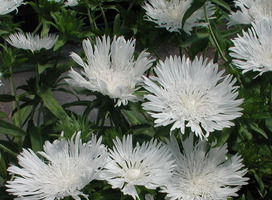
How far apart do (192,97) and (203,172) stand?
0.62 feet

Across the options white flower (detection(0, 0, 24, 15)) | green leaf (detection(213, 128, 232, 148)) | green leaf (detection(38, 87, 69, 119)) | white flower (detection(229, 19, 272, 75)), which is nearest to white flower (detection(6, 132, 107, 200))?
green leaf (detection(38, 87, 69, 119))

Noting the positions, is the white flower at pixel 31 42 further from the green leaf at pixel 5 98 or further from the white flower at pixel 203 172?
the white flower at pixel 203 172

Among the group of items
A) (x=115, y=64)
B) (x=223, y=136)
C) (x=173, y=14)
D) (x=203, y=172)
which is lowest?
(x=203, y=172)

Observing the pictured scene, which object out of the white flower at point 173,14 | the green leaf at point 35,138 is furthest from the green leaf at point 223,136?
the green leaf at point 35,138

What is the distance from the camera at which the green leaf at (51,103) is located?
1154 millimetres

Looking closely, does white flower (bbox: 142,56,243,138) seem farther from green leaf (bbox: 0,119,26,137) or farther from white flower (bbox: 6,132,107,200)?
green leaf (bbox: 0,119,26,137)

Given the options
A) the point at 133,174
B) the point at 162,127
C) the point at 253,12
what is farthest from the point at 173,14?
the point at 133,174

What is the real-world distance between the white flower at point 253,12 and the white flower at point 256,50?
0.08 m

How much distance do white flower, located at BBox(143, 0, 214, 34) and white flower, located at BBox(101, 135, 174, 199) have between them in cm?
39

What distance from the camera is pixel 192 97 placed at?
3.32 feet

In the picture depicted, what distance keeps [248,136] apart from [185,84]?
0.75ft

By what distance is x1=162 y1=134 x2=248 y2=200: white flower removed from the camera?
0.97 m

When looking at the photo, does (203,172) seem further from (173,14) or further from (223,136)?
(173,14)

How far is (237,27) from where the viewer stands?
4.28 ft
